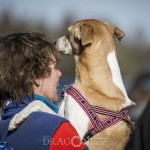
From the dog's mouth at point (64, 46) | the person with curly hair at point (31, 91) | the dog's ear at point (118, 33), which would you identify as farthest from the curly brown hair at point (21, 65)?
the dog's ear at point (118, 33)

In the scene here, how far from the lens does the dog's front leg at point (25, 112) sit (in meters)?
3.06

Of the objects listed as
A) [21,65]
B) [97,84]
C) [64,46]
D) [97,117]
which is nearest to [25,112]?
[21,65]

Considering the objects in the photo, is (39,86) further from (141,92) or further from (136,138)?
(141,92)

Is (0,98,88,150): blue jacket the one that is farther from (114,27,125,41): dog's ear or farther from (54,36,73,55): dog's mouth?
(114,27,125,41): dog's ear

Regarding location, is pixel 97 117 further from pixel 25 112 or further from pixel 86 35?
pixel 25 112

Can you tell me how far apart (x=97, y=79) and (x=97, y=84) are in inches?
2.2

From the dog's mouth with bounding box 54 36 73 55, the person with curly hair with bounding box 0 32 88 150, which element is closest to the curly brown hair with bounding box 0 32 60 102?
the person with curly hair with bounding box 0 32 88 150

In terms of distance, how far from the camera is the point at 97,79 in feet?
15.9

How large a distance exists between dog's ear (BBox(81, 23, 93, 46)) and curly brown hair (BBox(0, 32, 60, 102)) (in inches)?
66.7

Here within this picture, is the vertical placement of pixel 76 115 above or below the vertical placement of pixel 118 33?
below

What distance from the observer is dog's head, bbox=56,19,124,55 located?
199 inches

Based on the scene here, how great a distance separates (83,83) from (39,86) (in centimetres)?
163

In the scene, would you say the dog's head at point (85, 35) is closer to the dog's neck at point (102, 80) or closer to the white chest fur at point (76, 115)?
the dog's neck at point (102, 80)

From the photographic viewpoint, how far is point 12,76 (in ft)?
10.6
